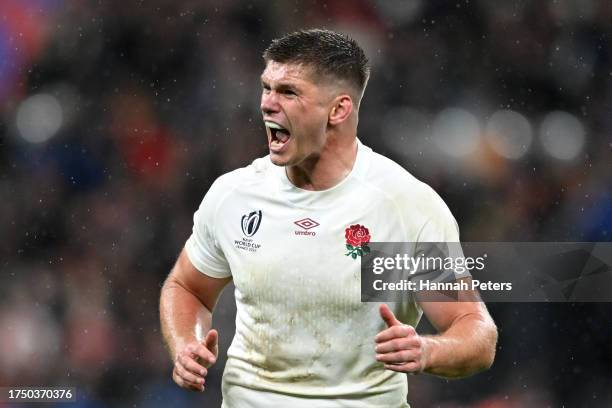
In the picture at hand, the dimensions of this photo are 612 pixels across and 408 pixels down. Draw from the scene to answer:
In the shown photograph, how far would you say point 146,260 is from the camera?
6.74 m

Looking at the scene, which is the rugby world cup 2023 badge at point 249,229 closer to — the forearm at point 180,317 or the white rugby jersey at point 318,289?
the white rugby jersey at point 318,289

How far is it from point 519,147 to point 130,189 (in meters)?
2.71

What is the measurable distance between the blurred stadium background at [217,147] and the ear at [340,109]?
313 centimetres

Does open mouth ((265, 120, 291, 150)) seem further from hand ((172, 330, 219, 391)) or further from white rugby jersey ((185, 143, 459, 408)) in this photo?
hand ((172, 330, 219, 391))

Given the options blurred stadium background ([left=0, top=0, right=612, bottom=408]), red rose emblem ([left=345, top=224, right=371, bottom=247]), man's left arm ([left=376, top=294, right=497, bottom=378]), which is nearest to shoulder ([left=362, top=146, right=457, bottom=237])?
red rose emblem ([left=345, top=224, right=371, bottom=247])

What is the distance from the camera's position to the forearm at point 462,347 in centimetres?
314

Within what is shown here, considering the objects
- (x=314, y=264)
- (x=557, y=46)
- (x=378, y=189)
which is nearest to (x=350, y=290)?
(x=314, y=264)

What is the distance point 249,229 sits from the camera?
3662mm

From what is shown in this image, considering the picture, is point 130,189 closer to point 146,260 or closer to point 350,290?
point 146,260

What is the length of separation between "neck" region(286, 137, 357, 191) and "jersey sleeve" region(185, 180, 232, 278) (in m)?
0.35

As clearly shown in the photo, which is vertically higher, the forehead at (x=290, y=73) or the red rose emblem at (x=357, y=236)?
the forehead at (x=290, y=73)

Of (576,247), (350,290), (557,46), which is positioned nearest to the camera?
(350,290)

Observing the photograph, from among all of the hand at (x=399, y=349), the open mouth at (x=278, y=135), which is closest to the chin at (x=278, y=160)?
the open mouth at (x=278, y=135)

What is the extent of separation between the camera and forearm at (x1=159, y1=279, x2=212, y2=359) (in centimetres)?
374
